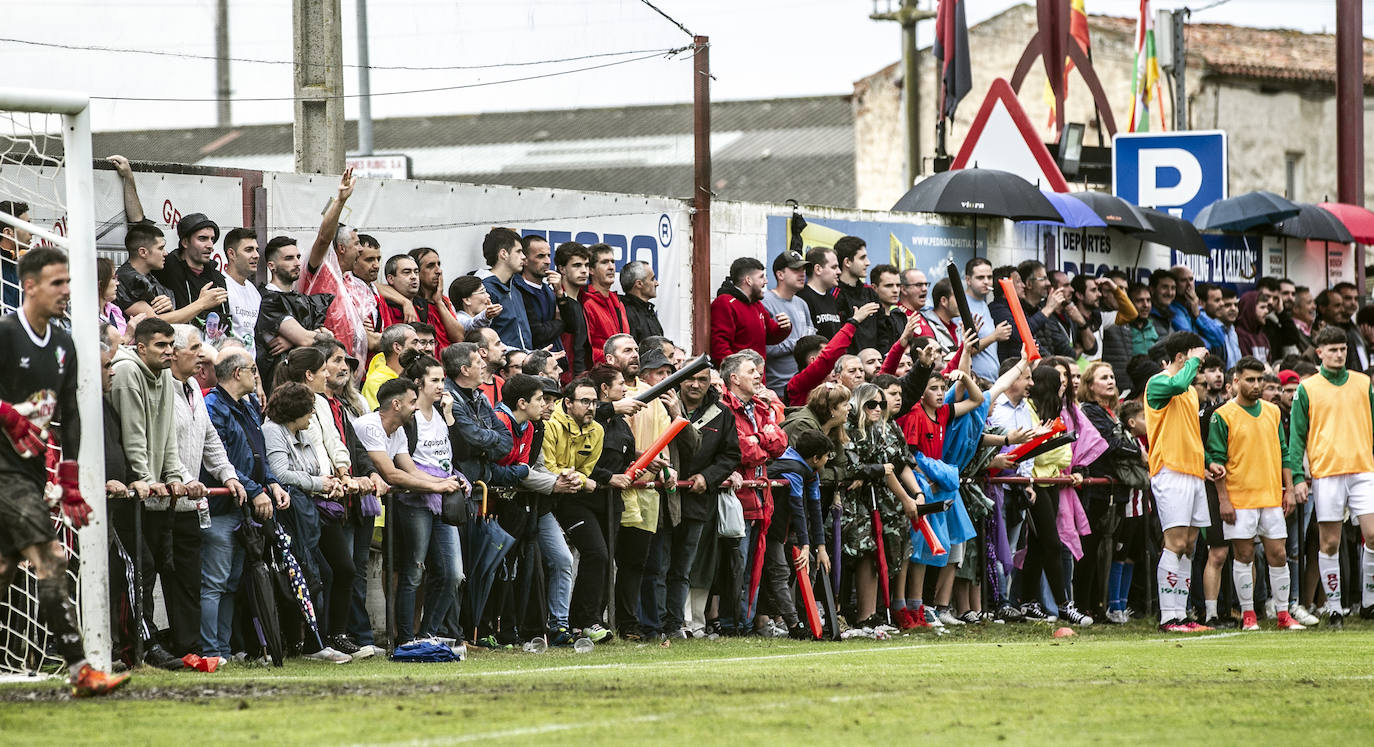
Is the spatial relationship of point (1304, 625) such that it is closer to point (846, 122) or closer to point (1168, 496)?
point (1168, 496)

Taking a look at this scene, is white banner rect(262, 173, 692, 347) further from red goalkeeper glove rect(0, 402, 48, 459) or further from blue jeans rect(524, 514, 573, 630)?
red goalkeeper glove rect(0, 402, 48, 459)

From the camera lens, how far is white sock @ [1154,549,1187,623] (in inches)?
609

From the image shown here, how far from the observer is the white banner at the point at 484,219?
13781 millimetres

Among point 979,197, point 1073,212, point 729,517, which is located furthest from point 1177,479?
point 1073,212

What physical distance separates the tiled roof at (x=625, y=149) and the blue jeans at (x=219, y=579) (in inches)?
1504

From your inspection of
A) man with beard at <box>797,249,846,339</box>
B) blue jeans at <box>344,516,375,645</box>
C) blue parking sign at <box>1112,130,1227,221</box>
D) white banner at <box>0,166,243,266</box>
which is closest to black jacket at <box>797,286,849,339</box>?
man with beard at <box>797,249,846,339</box>

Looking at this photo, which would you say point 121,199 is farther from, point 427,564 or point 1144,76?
point 1144,76

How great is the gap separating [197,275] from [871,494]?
529 centimetres

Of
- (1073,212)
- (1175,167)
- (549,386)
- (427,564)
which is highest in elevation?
(1175,167)

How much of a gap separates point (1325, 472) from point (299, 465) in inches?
364

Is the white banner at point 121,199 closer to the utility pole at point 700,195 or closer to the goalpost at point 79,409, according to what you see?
the goalpost at point 79,409

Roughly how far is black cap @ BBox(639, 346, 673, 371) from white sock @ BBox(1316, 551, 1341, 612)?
6169mm

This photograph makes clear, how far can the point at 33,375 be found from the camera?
9016 mm

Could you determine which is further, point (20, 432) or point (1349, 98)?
point (1349, 98)
